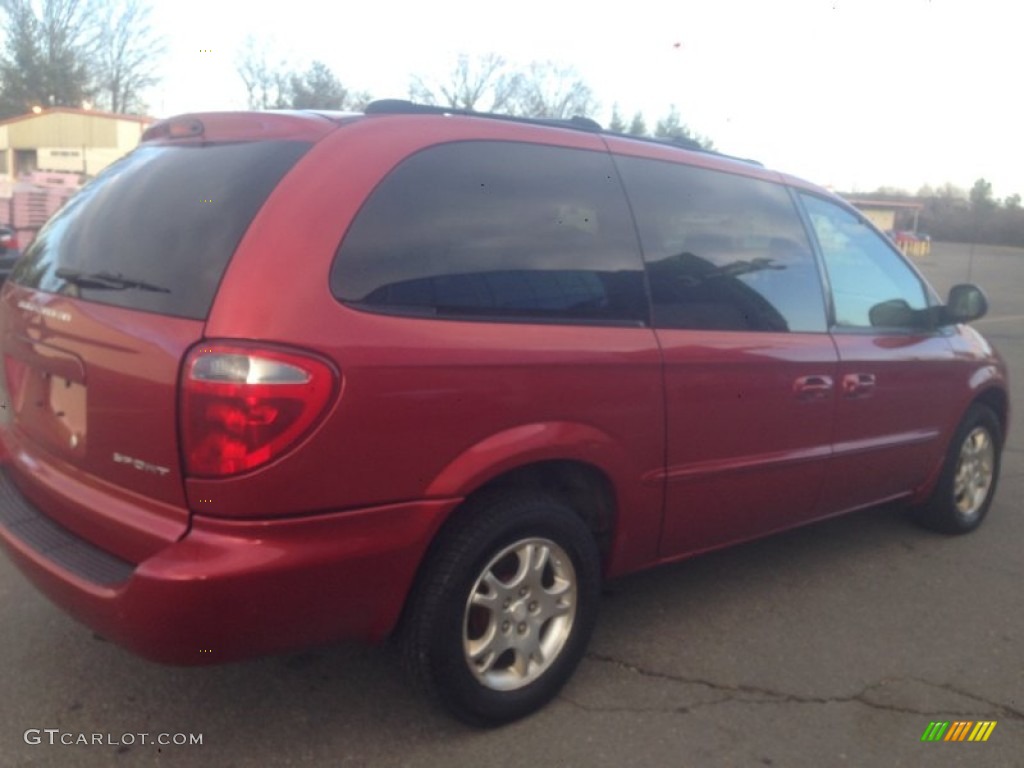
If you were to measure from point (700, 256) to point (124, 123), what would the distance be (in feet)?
128

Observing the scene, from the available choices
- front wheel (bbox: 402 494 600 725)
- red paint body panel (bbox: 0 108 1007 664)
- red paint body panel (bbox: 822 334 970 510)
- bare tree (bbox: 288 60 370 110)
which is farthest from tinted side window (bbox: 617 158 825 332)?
bare tree (bbox: 288 60 370 110)

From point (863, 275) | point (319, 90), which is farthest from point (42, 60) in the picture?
point (863, 275)

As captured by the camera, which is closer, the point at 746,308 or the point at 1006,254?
the point at 746,308

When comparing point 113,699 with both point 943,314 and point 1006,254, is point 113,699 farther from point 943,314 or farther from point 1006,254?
point 1006,254

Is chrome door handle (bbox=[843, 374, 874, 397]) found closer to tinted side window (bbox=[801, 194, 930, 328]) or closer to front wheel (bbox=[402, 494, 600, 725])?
tinted side window (bbox=[801, 194, 930, 328])

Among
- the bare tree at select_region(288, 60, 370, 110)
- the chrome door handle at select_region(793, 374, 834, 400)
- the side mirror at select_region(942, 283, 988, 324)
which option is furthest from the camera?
the bare tree at select_region(288, 60, 370, 110)

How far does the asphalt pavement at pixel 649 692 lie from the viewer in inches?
112

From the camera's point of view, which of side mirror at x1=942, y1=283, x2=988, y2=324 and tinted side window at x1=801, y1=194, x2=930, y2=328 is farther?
side mirror at x1=942, y1=283, x2=988, y2=324

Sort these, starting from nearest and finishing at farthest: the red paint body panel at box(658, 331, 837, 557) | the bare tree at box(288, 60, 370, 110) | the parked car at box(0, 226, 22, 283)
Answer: the red paint body panel at box(658, 331, 837, 557) < the parked car at box(0, 226, 22, 283) < the bare tree at box(288, 60, 370, 110)

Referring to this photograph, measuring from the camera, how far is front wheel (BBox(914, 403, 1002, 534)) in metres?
4.93

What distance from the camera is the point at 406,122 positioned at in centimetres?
285

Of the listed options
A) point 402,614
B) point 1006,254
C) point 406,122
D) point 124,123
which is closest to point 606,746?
point 402,614

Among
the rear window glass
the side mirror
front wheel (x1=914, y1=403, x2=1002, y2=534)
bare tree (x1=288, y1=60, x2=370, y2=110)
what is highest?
bare tree (x1=288, y1=60, x2=370, y2=110)

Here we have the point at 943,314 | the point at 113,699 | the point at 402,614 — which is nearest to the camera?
the point at 402,614
